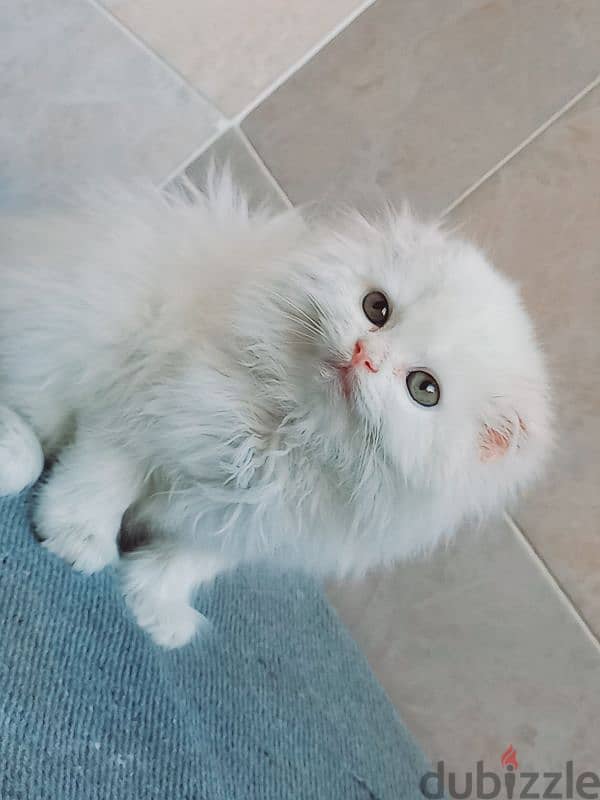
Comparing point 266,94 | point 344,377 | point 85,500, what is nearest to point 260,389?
point 344,377

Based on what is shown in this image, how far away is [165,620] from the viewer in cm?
87

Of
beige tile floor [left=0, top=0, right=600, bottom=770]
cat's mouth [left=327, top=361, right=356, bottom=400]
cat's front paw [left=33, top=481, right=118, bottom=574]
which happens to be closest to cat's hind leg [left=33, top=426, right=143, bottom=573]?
cat's front paw [left=33, top=481, right=118, bottom=574]

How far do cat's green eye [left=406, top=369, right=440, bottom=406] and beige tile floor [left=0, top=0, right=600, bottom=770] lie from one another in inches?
21.8

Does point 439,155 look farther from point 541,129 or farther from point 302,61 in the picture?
point 302,61

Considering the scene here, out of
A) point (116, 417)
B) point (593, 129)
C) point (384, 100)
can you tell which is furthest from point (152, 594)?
point (593, 129)

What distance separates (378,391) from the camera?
656 millimetres

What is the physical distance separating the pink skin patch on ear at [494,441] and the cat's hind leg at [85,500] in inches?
13.3

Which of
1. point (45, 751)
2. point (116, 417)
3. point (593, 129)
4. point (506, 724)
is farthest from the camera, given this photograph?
point (593, 129)

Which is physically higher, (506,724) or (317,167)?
(317,167)

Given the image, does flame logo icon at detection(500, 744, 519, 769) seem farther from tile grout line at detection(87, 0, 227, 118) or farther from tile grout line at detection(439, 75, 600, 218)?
tile grout line at detection(87, 0, 227, 118)

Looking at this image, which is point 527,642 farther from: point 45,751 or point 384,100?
point 384,100

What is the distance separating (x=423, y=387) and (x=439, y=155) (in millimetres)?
750

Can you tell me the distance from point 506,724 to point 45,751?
0.80 m

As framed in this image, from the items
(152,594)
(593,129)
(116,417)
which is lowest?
(152,594)
